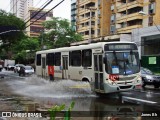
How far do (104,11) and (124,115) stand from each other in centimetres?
7490

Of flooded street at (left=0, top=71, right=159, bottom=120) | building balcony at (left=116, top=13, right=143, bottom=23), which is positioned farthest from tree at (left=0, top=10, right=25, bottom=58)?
flooded street at (left=0, top=71, right=159, bottom=120)

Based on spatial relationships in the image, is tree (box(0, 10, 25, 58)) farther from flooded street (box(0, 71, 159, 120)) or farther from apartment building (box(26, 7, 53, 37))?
flooded street (box(0, 71, 159, 120))

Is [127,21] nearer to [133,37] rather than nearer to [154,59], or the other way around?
[133,37]

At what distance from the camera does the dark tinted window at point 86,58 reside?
19089 mm

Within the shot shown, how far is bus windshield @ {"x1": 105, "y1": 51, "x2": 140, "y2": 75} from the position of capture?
17.2m

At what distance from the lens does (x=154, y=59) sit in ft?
145

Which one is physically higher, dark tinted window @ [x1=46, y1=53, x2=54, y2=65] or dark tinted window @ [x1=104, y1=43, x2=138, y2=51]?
dark tinted window @ [x1=104, y1=43, x2=138, y2=51]

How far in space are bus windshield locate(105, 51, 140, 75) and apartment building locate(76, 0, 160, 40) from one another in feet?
107

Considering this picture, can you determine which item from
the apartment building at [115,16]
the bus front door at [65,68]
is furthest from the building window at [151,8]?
the bus front door at [65,68]

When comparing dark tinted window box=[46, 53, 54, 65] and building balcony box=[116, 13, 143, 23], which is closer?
dark tinted window box=[46, 53, 54, 65]

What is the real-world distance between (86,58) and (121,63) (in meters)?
2.90

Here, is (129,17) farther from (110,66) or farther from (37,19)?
(110,66)

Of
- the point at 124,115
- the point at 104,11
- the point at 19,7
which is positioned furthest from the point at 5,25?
the point at 124,115

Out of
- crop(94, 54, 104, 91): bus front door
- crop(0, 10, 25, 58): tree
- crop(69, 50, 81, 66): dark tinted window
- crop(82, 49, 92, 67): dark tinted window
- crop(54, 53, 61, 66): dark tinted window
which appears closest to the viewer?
crop(94, 54, 104, 91): bus front door
